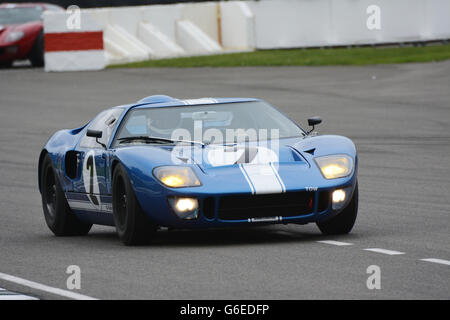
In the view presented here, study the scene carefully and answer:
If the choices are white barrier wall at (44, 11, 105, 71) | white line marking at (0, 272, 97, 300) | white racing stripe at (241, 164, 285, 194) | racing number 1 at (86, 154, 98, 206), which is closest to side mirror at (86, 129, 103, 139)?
racing number 1 at (86, 154, 98, 206)

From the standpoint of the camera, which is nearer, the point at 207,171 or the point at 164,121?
the point at 207,171

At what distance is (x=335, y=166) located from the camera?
987 centimetres

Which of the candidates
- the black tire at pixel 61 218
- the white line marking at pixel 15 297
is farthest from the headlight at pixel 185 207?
the black tire at pixel 61 218

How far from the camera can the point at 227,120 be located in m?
10.8

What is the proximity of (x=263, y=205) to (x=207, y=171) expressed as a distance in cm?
47

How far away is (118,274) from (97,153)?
8.06 ft

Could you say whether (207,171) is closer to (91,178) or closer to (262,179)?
(262,179)

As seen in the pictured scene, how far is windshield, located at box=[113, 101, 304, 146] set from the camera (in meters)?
10.5

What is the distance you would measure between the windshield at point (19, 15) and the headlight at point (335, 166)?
75.7ft

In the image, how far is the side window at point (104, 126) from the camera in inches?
434

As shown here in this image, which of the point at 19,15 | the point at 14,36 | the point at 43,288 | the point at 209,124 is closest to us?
the point at 43,288

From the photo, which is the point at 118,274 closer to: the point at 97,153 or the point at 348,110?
the point at 97,153

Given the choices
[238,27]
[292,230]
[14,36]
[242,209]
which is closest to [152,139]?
[242,209]

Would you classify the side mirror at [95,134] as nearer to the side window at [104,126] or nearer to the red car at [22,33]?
the side window at [104,126]
